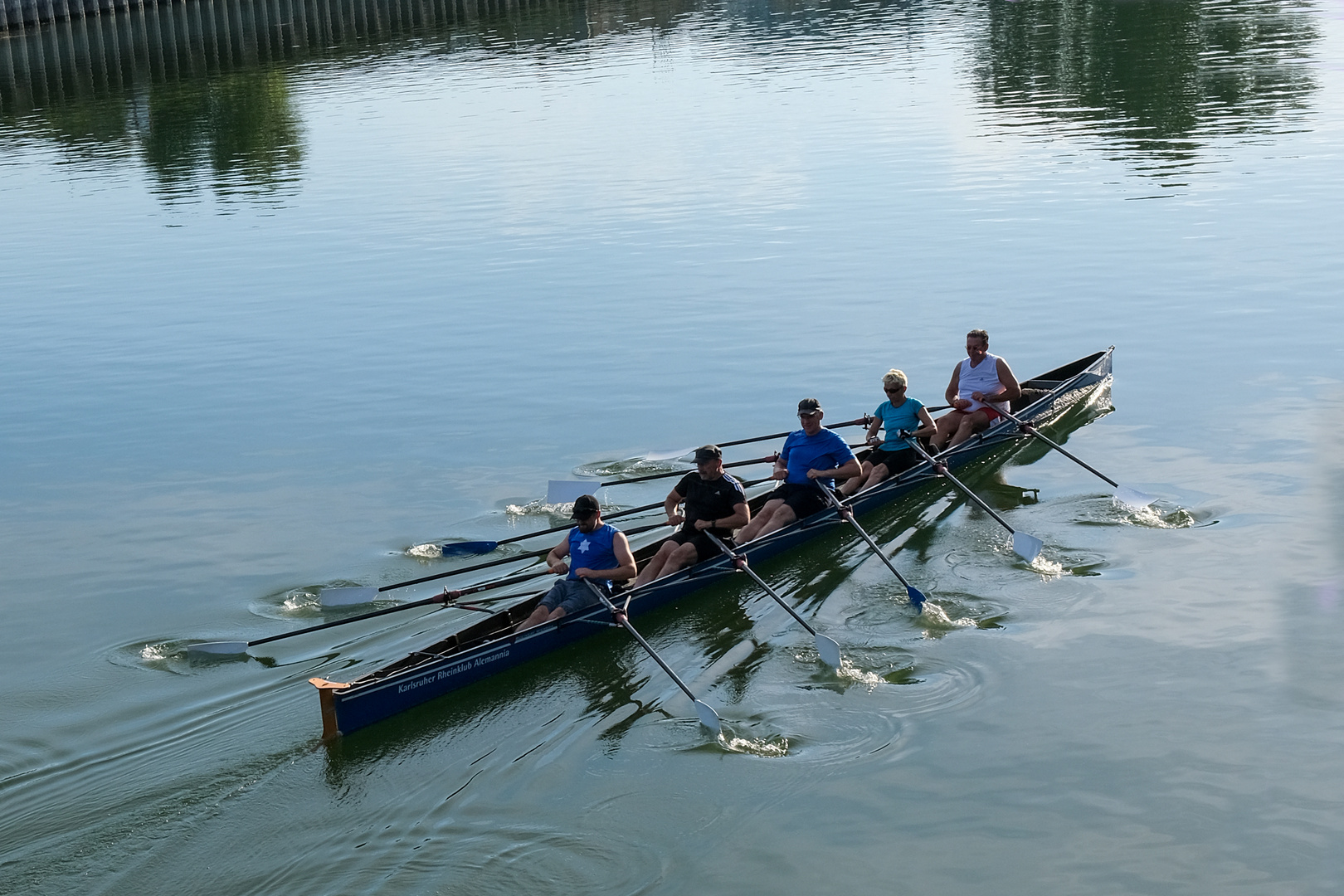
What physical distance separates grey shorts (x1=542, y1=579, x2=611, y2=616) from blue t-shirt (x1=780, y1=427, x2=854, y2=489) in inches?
136

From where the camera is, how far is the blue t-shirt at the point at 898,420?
18266mm

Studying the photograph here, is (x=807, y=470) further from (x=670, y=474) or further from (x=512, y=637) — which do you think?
(x=512, y=637)

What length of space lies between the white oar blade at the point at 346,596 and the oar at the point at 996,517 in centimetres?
712

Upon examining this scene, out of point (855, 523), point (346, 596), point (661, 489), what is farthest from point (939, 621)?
point (346, 596)

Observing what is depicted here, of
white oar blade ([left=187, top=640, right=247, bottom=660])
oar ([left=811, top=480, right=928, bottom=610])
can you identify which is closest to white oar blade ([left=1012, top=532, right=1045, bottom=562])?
oar ([left=811, top=480, right=928, bottom=610])

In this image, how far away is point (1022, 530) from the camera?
17.3 meters

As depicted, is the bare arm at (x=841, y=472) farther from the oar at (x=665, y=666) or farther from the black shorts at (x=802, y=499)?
the oar at (x=665, y=666)

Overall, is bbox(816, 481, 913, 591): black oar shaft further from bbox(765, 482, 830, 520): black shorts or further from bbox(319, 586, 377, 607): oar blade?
bbox(319, 586, 377, 607): oar blade

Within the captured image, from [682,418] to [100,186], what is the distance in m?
30.2

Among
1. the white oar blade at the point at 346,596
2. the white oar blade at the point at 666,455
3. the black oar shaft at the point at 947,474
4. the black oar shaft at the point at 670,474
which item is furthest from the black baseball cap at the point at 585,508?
the black oar shaft at the point at 947,474

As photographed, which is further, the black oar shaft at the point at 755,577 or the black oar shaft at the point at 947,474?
the black oar shaft at the point at 947,474

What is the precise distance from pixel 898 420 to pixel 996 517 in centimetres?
199

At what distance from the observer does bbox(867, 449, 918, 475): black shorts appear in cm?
1834

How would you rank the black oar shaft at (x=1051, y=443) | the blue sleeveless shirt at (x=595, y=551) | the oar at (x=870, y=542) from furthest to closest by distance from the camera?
1. the black oar shaft at (x=1051, y=443)
2. the oar at (x=870, y=542)
3. the blue sleeveless shirt at (x=595, y=551)
